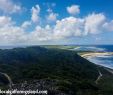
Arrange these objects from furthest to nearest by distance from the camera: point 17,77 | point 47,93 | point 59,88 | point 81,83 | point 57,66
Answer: point 57,66 < point 17,77 < point 81,83 < point 59,88 < point 47,93

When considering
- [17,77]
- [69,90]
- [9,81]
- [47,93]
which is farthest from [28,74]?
[47,93]

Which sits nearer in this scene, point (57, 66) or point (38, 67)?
point (38, 67)

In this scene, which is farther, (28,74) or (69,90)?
(28,74)

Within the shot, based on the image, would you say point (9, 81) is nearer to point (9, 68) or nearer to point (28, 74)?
point (28, 74)

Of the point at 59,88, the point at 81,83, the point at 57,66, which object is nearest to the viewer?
the point at 59,88

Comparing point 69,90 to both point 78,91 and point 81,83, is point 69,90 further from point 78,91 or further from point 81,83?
point 81,83

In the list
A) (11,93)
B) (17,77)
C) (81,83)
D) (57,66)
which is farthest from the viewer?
(57,66)

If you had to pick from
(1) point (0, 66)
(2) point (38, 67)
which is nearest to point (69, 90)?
(2) point (38, 67)

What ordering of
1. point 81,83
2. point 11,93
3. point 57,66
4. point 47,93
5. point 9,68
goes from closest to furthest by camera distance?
point 11,93 → point 47,93 → point 81,83 → point 9,68 → point 57,66
